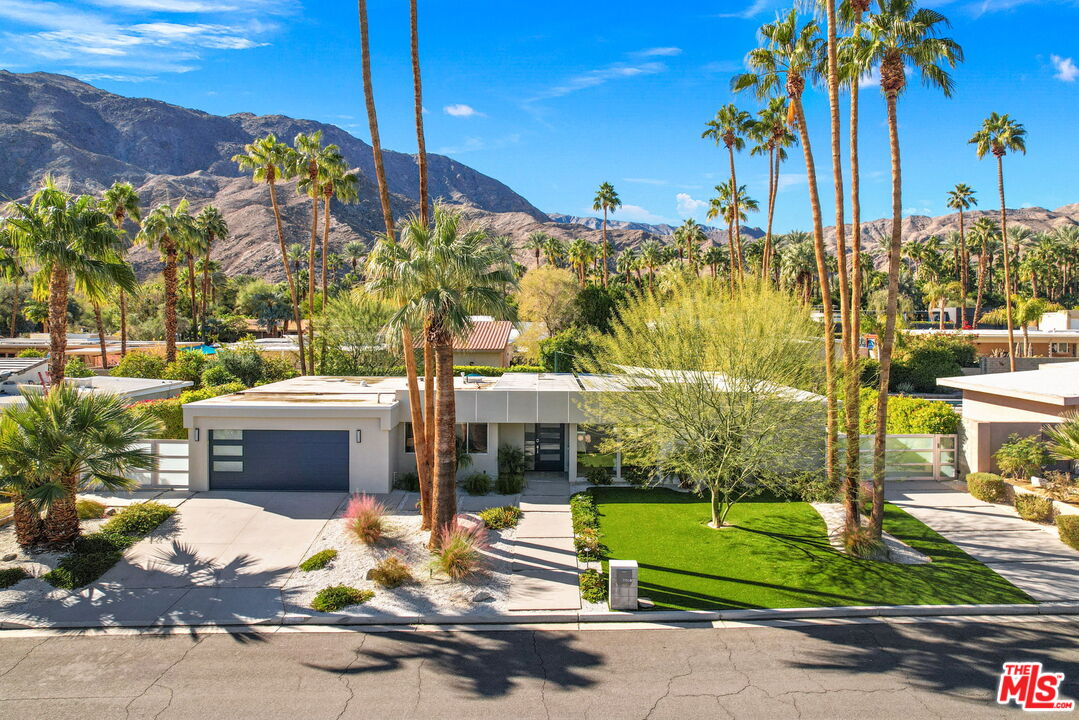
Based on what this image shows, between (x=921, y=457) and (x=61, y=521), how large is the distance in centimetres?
2449

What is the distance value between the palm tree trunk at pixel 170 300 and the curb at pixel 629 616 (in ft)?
95.1

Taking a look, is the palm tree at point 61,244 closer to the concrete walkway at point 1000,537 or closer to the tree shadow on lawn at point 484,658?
the tree shadow on lawn at point 484,658

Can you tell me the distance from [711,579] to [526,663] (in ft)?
16.4

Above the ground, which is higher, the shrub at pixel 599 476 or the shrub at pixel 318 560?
the shrub at pixel 599 476

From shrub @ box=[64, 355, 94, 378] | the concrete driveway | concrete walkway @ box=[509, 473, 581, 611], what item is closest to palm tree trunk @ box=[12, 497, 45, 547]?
the concrete driveway

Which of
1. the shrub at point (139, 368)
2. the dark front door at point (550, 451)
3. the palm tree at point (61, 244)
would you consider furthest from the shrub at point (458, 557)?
the shrub at point (139, 368)

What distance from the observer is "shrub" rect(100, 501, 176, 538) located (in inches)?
644

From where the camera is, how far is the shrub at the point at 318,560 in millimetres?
14469

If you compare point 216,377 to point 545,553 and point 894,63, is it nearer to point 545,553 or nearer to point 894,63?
point 545,553

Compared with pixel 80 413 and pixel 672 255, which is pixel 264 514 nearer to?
pixel 80 413

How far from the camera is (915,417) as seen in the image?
74.2ft

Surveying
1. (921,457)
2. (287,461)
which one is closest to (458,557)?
(287,461)

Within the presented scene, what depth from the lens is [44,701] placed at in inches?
375

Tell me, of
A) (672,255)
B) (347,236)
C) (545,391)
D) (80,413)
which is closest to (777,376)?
(545,391)
